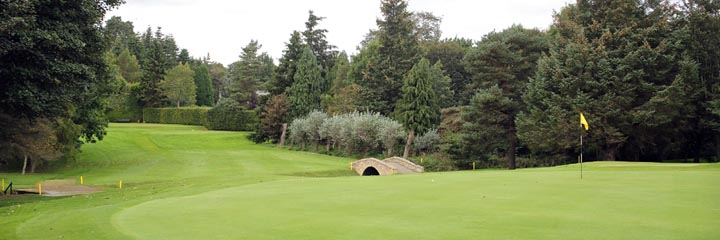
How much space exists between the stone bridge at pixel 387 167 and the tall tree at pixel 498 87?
19.5ft

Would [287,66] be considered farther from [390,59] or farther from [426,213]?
[426,213]

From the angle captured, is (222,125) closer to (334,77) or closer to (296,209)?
(334,77)

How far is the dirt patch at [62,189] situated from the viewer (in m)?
29.7

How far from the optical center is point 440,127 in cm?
5400

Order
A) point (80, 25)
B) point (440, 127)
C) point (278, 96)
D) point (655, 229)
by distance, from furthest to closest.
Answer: point (278, 96), point (440, 127), point (80, 25), point (655, 229)

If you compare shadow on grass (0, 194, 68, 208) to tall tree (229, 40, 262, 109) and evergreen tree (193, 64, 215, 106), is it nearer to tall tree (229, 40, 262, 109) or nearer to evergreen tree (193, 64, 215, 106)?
tall tree (229, 40, 262, 109)

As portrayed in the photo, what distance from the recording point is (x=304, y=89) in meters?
65.0

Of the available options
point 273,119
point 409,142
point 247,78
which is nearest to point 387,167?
point 409,142

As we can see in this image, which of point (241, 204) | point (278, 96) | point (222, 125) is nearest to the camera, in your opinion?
point (241, 204)

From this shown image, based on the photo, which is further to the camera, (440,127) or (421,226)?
(440,127)

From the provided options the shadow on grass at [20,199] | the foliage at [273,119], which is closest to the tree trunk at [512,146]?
the foliage at [273,119]

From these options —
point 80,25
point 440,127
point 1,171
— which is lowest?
point 1,171

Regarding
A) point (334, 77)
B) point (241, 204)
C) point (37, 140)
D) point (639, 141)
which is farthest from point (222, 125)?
point (241, 204)

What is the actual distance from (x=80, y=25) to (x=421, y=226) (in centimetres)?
1770
